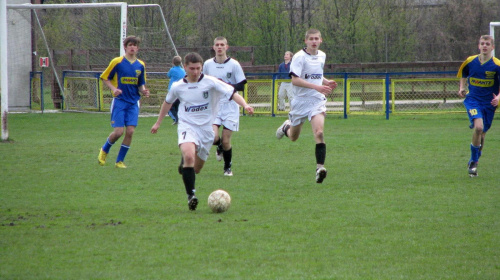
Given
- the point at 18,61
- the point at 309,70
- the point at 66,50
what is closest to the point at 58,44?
the point at 66,50

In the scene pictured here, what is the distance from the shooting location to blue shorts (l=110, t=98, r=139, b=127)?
10.3 m

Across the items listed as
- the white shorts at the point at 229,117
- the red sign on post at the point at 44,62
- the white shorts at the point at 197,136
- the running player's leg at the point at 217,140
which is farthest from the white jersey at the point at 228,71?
the red sign on post at the point at 44,62

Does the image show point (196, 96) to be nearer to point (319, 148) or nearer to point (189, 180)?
point (189, 180)

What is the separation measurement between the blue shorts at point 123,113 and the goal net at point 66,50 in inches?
492

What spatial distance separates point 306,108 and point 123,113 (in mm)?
3005

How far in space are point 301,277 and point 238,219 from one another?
77.3 inches

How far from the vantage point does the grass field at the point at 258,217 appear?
4727 mm

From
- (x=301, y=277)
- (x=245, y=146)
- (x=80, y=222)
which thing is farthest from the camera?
(x=245, y=146)

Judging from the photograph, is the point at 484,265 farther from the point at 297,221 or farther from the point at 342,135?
the point at 342,135

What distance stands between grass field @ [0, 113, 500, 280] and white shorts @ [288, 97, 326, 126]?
884mm

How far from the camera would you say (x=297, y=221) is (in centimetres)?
625

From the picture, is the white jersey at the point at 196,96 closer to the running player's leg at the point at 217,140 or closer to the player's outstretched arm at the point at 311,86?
the player's outstretched arm at the point at 311,86

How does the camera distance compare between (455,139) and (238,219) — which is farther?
(455,139)

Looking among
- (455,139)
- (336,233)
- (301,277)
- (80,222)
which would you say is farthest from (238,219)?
(455,139)
